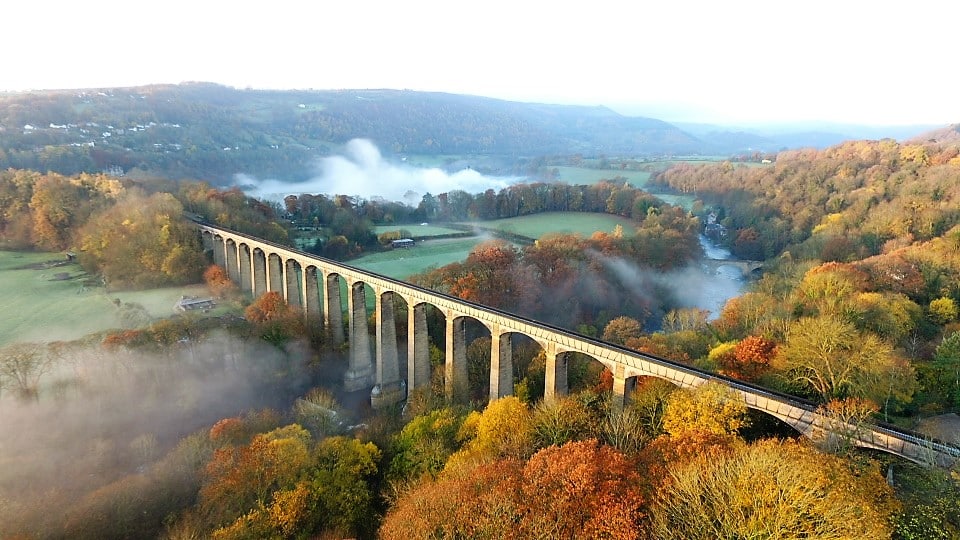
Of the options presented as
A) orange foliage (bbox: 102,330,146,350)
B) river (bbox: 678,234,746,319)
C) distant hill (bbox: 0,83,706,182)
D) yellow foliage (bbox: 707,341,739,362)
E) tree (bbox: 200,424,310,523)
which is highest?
distant hill (bbox: 0,83,706,182)

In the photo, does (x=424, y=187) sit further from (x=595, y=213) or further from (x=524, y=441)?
(x=524, y=441)

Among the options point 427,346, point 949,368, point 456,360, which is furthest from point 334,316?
point 949,368

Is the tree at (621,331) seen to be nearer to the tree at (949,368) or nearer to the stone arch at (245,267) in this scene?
the tree at (949,368)

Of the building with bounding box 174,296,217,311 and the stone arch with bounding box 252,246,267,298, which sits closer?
the building with bounding box 174,296,217,311

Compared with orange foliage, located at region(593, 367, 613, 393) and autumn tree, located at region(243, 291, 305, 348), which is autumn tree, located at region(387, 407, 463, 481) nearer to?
orange foliage, located at region(593, 367, 613, 393)

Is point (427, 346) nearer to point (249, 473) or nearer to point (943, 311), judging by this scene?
point (249, 473)

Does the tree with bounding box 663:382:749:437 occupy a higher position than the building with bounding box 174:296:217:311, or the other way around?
the tree with bounding box 663:382:749:437

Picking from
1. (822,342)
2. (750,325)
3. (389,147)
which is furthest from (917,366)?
(389,147)

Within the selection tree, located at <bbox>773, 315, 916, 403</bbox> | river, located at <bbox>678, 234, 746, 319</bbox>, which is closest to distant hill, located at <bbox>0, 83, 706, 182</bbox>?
river, located at <bbox>678, 234, 746, 319</bbox>
